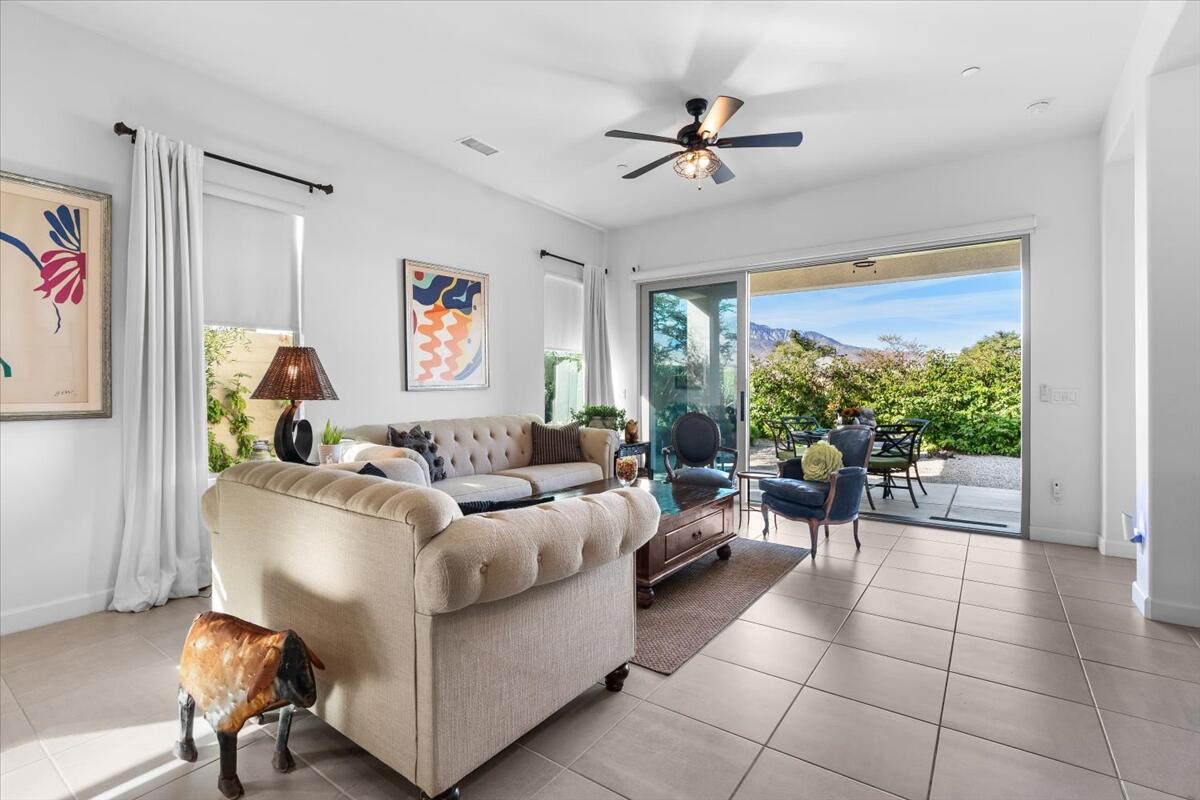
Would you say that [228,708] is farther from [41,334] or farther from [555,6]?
[555,6]

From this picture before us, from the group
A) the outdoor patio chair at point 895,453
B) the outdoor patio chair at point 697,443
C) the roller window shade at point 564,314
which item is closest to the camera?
the outdoor patio chair at point 697,443

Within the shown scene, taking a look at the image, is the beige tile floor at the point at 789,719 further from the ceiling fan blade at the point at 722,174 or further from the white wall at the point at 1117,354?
the ceiling fan blade at the point at 722,174

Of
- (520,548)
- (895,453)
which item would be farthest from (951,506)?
(520,548)

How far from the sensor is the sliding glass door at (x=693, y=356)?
597 cm

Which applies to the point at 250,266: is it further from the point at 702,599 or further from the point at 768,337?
the point at 768,337

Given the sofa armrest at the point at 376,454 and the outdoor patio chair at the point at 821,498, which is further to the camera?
the outdoor patio chair at the point at 821,498

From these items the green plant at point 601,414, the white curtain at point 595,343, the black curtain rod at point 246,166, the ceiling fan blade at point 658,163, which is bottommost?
the green plant at point 601,414

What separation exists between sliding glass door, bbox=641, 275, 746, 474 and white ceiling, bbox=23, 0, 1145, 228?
1.80m

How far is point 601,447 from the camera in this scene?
16.9 ft

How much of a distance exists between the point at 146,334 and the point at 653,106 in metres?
3.32

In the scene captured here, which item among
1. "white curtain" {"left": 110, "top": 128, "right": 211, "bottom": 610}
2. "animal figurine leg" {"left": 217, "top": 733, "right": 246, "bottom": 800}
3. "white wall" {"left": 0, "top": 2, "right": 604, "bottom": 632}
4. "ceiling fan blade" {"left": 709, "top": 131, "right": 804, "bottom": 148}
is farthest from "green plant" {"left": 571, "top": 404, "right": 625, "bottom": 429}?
"animal figurine leg" {"left": 217, "top": 733, "right": 246, "bottom": 800}

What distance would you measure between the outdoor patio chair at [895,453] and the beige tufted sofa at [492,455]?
2854 millimetres

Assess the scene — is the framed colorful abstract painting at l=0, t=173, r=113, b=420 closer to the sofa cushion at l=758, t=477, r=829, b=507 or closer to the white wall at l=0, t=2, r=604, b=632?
the white wall at l=0, t=2, r=604, b=632

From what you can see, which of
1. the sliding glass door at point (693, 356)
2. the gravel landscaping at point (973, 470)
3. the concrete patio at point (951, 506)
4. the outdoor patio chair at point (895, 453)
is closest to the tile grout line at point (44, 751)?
the sliding glass door at point (693, 356)
